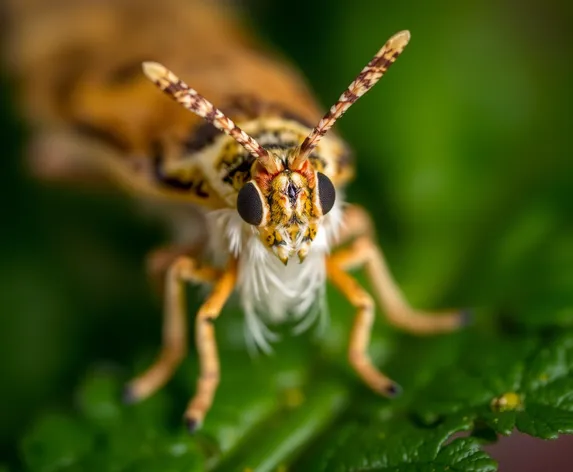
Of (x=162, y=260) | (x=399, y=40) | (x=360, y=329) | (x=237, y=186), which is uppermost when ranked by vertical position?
(x=399, y=40)

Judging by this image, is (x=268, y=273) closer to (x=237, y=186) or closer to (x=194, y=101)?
(x=237, y=186)

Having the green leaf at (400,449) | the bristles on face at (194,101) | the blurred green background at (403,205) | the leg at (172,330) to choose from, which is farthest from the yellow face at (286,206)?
the blurred green background at (403,205)

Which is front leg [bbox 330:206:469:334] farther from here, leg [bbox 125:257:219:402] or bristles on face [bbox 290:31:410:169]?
bristles on face [bbox 290:31:410:169]

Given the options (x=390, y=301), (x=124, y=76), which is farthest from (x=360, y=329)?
(x=124, y=76)

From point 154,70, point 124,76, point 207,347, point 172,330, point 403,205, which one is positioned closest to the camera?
point 154,70

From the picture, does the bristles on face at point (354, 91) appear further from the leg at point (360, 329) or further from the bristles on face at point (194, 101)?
the leg at point (360, 329)

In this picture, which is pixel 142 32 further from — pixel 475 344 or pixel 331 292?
pixel 475 344

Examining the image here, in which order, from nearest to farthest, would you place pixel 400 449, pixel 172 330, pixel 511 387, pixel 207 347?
pixel 400 449, pixel 511 387, pixel 207 347, pixel 172 330

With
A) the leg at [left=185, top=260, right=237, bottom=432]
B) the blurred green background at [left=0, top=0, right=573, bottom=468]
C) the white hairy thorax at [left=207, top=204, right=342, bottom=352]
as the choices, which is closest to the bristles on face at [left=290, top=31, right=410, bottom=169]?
the white hairy thorax at [left=207, top=204, right=342, bottom=352]
